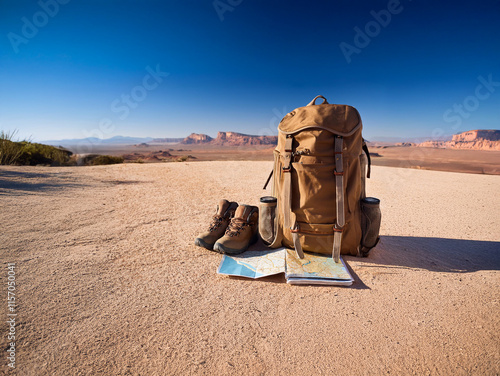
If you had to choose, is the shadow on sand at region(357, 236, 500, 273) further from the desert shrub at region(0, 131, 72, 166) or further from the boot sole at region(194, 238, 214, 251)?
the desert shrub at region(0, 131, 72, 166)

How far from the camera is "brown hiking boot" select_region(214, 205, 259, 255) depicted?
2.77 metres

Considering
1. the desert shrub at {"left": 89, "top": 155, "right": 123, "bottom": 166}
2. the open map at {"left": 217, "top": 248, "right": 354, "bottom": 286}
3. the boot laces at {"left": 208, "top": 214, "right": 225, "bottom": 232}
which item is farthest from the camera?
the desert shrub at {"left": 89, "top": 155, "right": 123, "bottom": 166}

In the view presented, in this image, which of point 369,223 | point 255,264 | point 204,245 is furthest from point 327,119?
point 204,245

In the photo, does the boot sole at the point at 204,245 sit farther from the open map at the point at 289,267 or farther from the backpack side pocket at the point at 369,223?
the backpack side pocket at the point at 369,223

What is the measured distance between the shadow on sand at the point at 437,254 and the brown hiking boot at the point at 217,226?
1.69 meters

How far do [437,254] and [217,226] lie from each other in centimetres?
258

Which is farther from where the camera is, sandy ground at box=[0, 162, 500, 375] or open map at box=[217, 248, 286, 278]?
open map at box=[217, 248, 286, 278]

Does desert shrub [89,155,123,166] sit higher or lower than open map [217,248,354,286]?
higher

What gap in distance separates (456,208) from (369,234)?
3.56 m

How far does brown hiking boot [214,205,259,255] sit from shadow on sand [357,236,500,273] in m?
1.32

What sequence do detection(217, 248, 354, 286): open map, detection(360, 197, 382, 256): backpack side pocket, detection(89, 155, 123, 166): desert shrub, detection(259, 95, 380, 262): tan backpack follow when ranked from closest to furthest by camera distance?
detection(217, 248, 354, 286): open map
detection(259, 95, 380, 262): tan backpack
detection(360, 197, 382, 256): backpack side pocket
detection(89, 155, 123, 166): desert shrub

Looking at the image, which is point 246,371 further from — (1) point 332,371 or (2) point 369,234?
(2) point 369,234

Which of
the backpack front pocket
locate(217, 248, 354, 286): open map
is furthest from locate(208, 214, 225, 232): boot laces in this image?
the backpack front pocket

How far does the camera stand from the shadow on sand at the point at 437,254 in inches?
101
